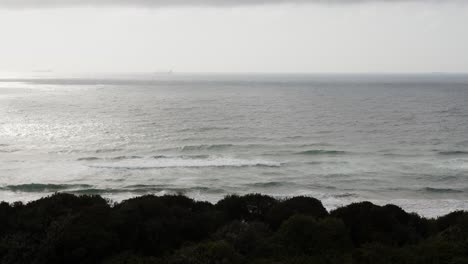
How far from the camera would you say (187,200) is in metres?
24.3

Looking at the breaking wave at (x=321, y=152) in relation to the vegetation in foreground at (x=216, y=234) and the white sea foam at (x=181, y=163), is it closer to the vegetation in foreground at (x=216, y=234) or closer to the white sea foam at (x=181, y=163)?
the white sea foam at (x=181, y=163)

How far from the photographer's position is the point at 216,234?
19281 mm

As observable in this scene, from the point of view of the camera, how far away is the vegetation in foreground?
17.2m

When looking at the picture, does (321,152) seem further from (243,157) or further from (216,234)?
(216,234)

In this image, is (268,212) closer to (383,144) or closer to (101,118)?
(383,144)

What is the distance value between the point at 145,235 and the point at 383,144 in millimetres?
43083

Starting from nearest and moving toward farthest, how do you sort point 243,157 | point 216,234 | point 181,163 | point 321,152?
point 216,234 → point 181,163 → point 243,157 → point 321,152

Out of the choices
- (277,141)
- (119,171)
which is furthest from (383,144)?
(119,171)

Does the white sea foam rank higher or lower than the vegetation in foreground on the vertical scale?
lower

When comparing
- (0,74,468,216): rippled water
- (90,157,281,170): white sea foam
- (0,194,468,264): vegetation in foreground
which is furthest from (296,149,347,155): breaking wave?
(0,194,468,264): vegetation in foreground

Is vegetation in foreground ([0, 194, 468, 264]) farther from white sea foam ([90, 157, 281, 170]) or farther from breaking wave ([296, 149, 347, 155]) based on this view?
breaking wave ([296, 149, 347, 155])

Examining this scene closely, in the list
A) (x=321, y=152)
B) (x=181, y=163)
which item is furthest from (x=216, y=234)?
(x=321, y=152)

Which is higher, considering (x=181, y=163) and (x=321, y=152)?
(x=321, y=152)

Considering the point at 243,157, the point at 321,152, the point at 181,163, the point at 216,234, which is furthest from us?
the point at 321,152
